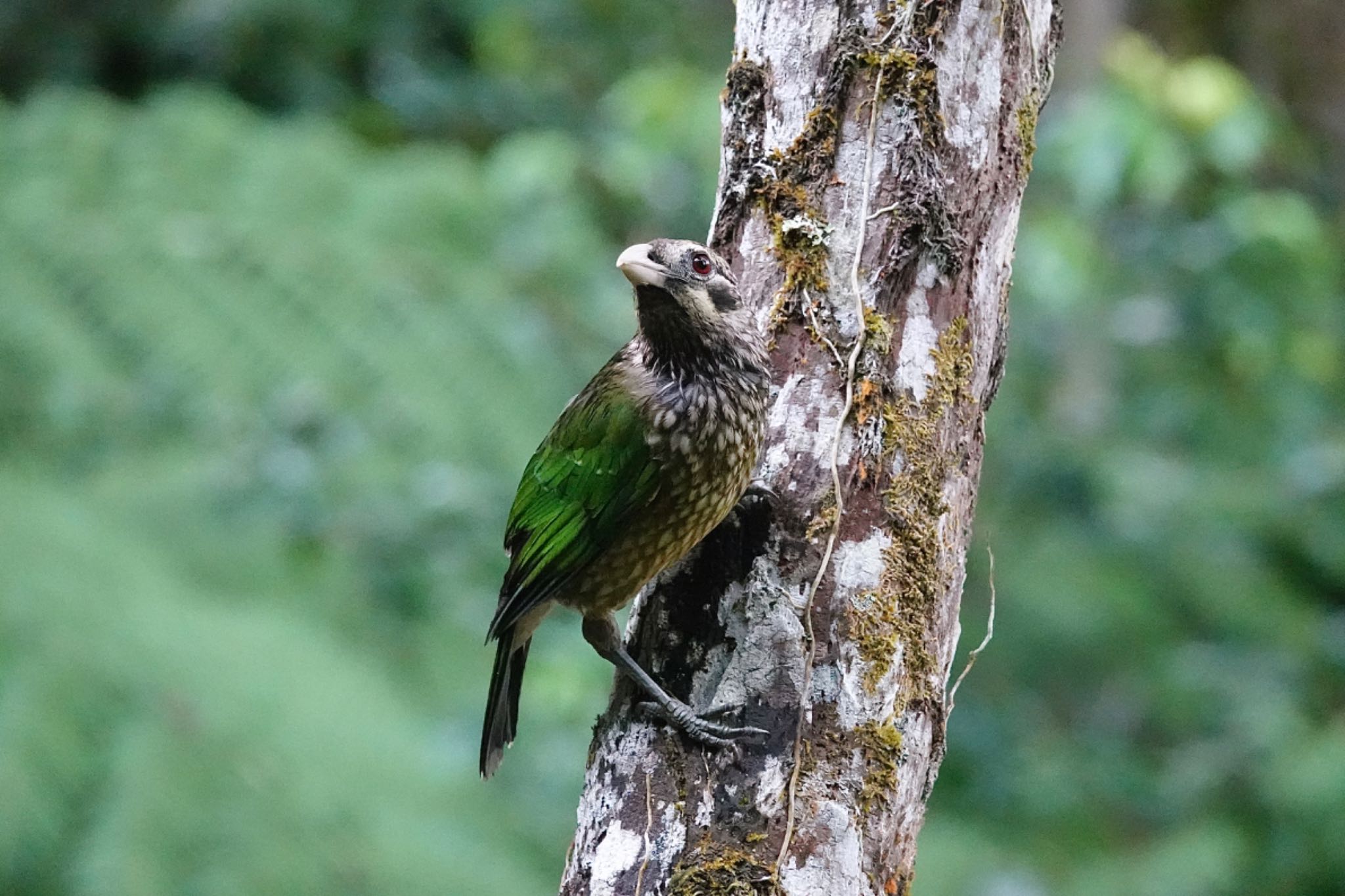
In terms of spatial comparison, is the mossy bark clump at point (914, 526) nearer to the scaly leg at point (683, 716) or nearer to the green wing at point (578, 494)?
the scaly leg at point (683, 716)

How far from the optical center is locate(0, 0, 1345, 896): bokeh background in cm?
371

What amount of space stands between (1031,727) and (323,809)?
309cm

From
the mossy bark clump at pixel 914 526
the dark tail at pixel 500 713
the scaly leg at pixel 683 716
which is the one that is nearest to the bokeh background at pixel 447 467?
the dark tail at pixel 500 713

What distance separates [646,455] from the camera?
8.37 ft

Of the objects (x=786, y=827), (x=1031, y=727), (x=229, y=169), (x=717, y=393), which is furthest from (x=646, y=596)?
(x=1031, y=727)

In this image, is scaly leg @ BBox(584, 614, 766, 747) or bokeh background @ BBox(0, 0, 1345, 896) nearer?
scaly leg @ BBox(584, 614, 766, 747)

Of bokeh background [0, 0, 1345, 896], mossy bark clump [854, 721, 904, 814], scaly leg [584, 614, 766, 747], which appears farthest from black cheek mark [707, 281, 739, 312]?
bokeh background [0, 0, 1345, 896]

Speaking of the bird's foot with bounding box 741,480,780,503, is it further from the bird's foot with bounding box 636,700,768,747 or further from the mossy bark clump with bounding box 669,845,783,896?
the mossy bark clump with bounding box 669,845,783,896

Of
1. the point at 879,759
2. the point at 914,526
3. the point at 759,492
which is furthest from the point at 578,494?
the point at 879,759

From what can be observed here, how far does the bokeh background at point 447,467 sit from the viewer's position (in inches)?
146

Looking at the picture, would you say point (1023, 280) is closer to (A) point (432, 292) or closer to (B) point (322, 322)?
(A) point (432, 292)

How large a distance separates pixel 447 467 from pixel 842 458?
221cm

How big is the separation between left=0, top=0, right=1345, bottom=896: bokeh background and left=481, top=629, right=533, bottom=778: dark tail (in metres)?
0.89

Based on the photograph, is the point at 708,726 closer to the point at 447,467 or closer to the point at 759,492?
the point at 759,492
